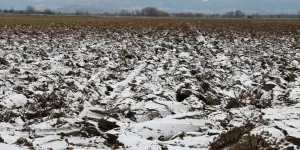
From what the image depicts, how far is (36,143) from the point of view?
5.18 metres

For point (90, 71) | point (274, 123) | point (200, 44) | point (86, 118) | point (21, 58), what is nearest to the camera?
point (274, 123)

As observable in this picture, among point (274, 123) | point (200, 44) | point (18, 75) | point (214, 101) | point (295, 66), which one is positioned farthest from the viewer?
point (200, 44)

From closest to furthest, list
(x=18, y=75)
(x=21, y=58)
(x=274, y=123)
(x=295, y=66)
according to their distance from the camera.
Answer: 1. (x=274, y=123)
2. (x=18, y=75)
3. (x=295, y=66)
4. (x=21, y=58)

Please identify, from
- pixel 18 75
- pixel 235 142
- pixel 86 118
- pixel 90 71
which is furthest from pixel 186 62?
pixel 235 142

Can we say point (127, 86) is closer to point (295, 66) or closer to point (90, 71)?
point (90, 71)

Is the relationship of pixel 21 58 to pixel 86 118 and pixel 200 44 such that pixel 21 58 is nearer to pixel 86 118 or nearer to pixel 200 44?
pixel 86 118

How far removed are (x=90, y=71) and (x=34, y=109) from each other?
3.96m

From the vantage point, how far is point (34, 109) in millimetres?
6863

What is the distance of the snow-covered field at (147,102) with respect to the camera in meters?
5.24

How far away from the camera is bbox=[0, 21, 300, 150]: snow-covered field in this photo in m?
5.24

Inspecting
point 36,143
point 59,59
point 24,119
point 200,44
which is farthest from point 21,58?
point 200,44

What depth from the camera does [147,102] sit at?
23.7ft

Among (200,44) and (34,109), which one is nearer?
(34,109)

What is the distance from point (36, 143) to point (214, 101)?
4.03m
